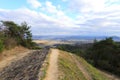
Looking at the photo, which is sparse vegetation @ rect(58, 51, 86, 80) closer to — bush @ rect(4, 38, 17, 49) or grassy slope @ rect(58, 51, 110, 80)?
grassy slope @ rect(58, 51, 110, 80)

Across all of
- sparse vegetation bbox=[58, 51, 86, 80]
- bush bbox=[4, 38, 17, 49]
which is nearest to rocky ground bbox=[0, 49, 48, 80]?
sparse vegetation bbox=[58, 51, 86, 80]

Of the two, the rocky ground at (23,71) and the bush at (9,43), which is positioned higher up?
the bush at (9,43)

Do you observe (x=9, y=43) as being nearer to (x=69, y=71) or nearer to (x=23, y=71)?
(x=23, y=71)

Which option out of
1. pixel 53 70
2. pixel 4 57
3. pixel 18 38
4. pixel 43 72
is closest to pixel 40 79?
pixel 43 72

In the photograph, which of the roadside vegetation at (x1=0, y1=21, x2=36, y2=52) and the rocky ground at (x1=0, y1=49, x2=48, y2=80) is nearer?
the rocky ground at (x1=0, y1=49, x2=48, y2=80)

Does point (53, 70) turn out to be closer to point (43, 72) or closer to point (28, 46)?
point (43, 72)

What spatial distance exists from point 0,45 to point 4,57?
1820mm

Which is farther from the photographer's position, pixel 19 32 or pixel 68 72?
pixel 19 32

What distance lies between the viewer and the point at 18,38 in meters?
47.4

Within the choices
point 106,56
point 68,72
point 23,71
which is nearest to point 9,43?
point 106,56

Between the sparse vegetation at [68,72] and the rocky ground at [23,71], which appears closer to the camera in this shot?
the rocky ground at [23,71]

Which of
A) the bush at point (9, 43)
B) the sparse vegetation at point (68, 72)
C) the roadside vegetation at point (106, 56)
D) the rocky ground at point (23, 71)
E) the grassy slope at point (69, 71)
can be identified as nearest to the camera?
the rocky ground at point (23, 71)

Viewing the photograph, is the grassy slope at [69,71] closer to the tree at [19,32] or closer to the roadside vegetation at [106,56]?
the roadside vegetation at [106,56]

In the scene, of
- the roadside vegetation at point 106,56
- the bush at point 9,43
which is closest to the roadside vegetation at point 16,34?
the bush at point 9,43
